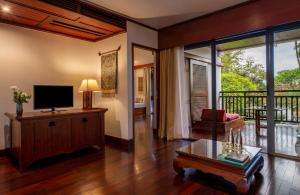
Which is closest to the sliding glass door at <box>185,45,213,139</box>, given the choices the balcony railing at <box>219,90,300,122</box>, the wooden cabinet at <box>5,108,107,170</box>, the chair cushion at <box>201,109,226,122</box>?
the chair cushion at <box>201,109,226,122</box>

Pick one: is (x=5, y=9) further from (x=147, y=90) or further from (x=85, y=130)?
(x=147, y=90)

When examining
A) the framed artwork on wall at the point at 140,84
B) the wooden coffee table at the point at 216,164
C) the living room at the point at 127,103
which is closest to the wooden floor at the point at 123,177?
the living room at the point at 127,103

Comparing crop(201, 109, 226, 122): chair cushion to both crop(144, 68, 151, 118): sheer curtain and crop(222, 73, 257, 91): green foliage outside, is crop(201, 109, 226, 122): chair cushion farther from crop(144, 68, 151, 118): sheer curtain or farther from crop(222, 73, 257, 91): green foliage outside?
crop(144, 68, 151, 118): sheer curtain

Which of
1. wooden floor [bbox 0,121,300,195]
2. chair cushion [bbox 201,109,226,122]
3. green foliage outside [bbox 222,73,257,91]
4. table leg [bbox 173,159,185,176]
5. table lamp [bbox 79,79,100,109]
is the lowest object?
wooden floor [bbox 0,121,300,195]

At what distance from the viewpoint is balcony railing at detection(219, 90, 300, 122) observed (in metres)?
4.02

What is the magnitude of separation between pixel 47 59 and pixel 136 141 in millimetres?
2616

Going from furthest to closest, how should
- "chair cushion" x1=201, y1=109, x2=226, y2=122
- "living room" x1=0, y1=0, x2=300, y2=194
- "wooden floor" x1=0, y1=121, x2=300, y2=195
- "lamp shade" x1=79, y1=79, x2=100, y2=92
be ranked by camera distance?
"chair cushion" x1=201, y1=109, x2=226, y2=122, "lamp shade" x1=79, y1=79, x2=100, y2=92, "living room" x1=0, y1=0, x2=300, y2=194, "wooden floor" x1=0, y1=121, x2=300, y2=195

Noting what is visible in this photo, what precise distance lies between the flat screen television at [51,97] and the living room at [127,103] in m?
0.02

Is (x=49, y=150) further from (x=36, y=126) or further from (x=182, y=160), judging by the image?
(x=182, y=160)

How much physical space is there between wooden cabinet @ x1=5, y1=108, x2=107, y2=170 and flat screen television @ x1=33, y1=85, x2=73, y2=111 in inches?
9.9

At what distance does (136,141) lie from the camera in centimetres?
436

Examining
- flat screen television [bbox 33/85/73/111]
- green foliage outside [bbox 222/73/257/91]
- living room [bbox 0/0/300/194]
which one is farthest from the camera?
green foliage outside [bbox 222/73/257/91]

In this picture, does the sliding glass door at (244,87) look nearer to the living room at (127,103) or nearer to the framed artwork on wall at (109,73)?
the living room at (127,103)

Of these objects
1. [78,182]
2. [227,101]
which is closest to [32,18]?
[78,182]
